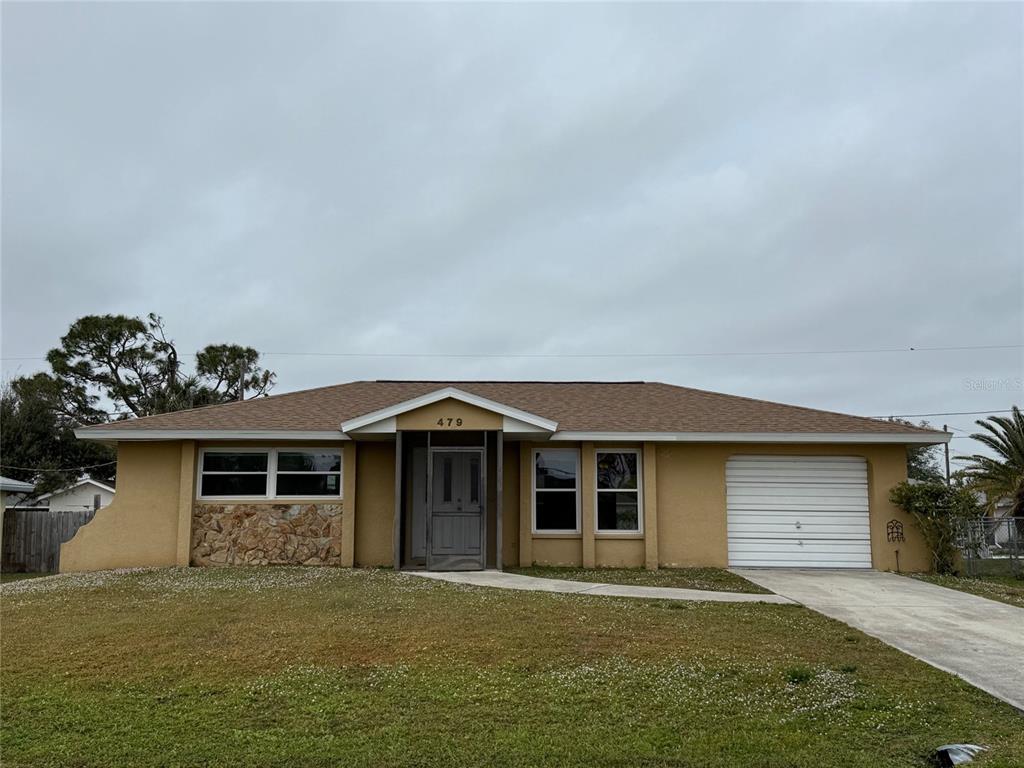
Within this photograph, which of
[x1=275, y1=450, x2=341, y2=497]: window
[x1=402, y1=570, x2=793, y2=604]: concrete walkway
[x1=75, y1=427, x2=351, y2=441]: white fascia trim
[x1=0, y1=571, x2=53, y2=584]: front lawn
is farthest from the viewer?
[x1=0, y1=571, x2=53, y2=584]: front lawn

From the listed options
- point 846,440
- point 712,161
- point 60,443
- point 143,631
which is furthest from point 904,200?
point 60,443

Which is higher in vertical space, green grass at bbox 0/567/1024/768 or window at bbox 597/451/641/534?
window at bbox 597/451/641/534

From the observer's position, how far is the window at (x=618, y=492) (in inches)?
623

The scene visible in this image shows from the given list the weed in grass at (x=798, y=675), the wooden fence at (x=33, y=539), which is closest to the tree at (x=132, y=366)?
the wooden fence at (x=33, y=539)

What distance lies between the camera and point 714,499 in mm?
15789

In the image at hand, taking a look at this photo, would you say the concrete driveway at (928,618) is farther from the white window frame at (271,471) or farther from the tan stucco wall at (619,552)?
the white window frame at (271,471)

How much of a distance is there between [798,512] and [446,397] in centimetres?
773

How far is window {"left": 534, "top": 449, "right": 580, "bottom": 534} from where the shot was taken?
1589 cm

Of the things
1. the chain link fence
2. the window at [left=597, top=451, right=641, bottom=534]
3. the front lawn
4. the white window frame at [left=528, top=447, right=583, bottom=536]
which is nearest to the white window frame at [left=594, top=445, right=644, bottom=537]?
the window at [left=597, top=451, right=641, bottom=534]

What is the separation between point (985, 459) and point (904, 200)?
880 centimetres

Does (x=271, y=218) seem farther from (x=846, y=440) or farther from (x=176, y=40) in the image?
(x=846, y=440)

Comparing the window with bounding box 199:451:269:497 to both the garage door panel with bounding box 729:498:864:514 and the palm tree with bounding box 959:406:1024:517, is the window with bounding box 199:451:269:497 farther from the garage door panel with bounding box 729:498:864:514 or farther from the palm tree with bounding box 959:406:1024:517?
the palm tree with bounding box 959:406:1024:517

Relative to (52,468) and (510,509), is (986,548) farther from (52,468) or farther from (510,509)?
(52,468)

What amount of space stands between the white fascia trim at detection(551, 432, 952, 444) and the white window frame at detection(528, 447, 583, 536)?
777 millimetres
